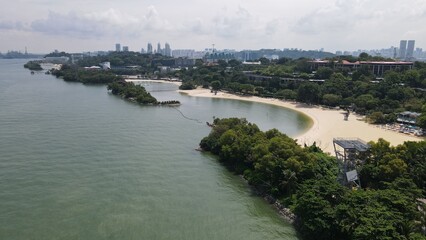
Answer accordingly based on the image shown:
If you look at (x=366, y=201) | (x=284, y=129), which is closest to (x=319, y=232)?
(x=366, y=201)

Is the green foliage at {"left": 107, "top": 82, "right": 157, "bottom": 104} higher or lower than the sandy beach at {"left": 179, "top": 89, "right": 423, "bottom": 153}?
higher

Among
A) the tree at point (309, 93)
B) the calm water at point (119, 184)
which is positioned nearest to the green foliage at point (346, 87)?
the tree at point (309, 93)

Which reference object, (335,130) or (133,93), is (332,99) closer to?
(335,130)

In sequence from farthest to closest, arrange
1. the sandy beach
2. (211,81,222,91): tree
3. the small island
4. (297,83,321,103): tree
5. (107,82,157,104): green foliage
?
(211,81,222,91): tree, (107,82,157,104): green foliage, the small island, (297,83,321,103): tree, the sandy beach

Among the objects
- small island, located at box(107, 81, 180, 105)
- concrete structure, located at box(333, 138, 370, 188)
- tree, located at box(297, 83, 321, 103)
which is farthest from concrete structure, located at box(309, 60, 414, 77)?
concrete structure, located at box(333, 138, 370, 188)

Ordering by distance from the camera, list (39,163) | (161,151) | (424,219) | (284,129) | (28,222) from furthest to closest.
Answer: (284,129) → (161,151) → (39,163) → (28,222) → (424,219)

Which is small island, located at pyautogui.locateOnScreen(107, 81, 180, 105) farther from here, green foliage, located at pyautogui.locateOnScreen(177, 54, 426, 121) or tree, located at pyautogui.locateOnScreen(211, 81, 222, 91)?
green foliage, located at pyautogui.locateOnScreen(177, 54, 426, 121)

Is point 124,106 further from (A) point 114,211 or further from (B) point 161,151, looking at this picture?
(A) point 114,211

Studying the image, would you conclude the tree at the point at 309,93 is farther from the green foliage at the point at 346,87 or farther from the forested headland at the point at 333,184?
the forested headland at the point at 333,184
